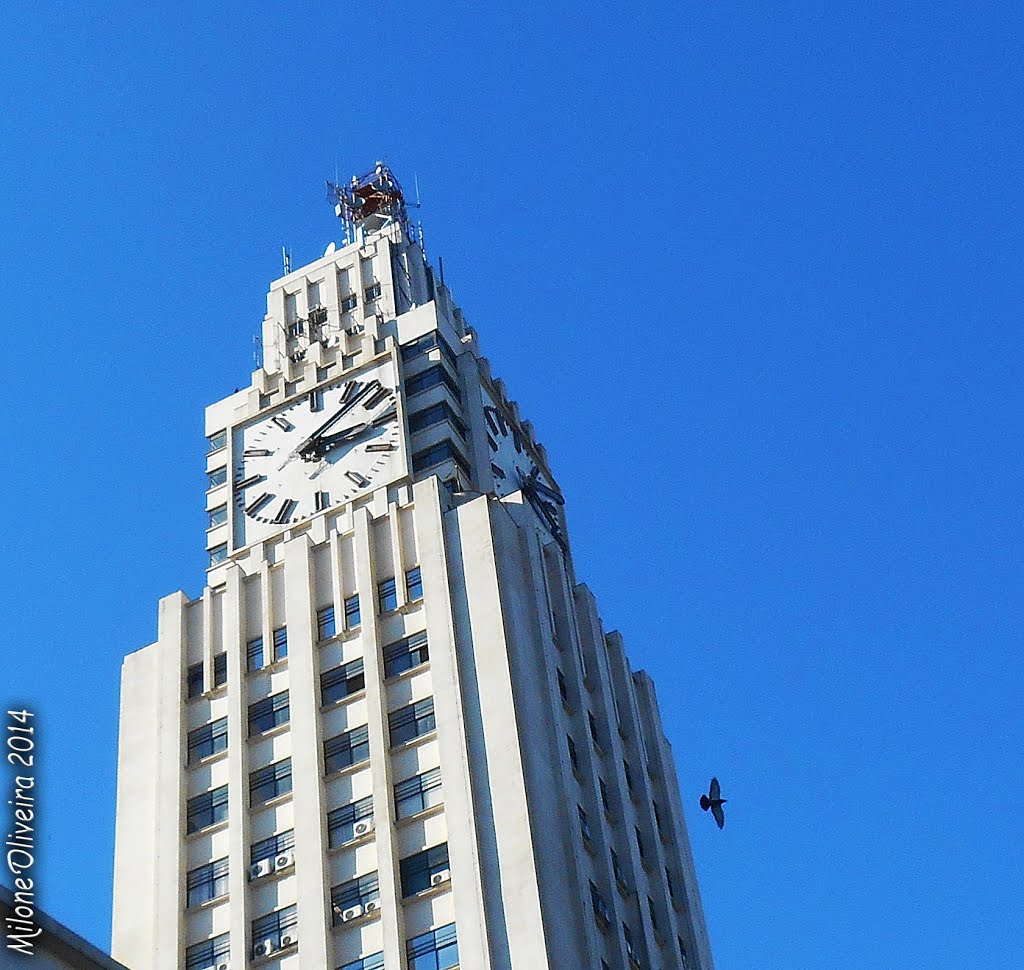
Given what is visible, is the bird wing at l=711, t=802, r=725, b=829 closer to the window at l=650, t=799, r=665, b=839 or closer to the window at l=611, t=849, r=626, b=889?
the window at l=650, t=799, r=665, b=839

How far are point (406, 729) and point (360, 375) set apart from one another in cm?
1785

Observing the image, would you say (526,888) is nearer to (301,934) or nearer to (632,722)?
(301,934)

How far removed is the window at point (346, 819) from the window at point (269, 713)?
13.9ft

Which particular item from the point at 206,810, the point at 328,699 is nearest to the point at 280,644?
the point at 328,699

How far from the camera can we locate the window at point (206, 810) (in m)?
49.4

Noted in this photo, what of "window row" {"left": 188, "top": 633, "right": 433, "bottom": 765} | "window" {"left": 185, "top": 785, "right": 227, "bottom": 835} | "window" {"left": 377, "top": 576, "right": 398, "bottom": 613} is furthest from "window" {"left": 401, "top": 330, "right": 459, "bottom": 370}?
"window" {"left": 185, "top": 785, "right": 227, "bottom": 835}

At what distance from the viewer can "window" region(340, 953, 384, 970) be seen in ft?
144

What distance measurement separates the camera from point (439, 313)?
213ft

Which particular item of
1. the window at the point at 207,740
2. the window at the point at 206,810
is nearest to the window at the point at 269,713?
the window at the point at 207,740

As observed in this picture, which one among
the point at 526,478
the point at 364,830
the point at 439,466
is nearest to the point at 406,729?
the point at 364,830

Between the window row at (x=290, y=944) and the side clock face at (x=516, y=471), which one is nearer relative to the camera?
the window row at (x=290, y=944)

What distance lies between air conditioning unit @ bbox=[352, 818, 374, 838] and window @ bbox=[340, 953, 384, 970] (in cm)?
355

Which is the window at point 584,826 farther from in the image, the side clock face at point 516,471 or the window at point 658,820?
the side clock face at point 516,471

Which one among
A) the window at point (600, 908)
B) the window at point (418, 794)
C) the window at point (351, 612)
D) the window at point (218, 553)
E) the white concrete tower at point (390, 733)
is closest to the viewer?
the white concrete tower at point (390, 733)
